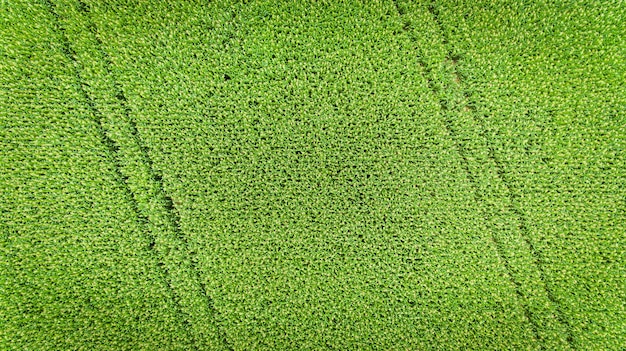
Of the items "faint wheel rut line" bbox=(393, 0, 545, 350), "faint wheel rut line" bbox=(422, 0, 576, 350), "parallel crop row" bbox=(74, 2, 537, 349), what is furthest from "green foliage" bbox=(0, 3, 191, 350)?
"faint wheel rut line" bbox=(422, 0, 576, 350)

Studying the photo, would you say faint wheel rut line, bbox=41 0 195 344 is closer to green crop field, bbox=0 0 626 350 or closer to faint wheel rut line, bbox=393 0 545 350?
green crop field, bbox=0 0 626 350

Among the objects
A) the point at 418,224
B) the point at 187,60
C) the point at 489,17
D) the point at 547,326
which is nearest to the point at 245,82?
the point at 187,60

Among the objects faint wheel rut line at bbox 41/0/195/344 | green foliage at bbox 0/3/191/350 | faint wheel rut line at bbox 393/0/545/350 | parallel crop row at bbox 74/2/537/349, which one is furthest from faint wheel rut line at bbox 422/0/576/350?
green foliage at bbox 0/3/191/350

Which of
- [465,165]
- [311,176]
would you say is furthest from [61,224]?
[465,165]

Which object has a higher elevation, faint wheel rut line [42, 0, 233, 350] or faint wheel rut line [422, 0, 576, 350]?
faint wheel rut line [42, 0, 233, 350]

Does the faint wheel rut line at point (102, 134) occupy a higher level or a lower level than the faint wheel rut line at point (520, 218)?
higher

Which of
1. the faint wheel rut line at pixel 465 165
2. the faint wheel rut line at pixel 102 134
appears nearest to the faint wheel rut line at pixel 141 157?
the faint wheel rut line at pixel 102 134

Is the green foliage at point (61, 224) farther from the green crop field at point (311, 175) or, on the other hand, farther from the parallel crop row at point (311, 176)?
the parallel crop row at point (311, 176)

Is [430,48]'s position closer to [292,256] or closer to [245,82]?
[245,82]
